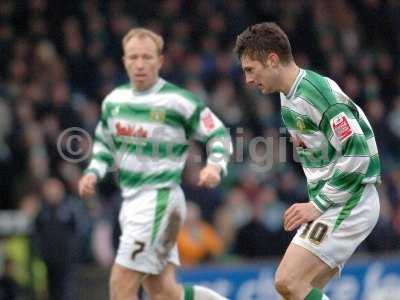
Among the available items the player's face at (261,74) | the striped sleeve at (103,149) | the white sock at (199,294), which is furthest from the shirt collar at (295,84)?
the striped sleeve at (103,149)

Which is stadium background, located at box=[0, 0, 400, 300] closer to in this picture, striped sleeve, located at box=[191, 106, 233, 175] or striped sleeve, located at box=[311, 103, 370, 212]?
striped sleeve, located at box=[191, 106, 233, 175]

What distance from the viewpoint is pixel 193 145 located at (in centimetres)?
1309

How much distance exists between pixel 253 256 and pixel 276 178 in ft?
5.91

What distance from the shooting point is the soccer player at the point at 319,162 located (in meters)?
6.57

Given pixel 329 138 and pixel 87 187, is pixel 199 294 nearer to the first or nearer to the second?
pixel 87 187

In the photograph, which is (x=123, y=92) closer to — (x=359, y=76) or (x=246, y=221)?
(x=246, y=221)

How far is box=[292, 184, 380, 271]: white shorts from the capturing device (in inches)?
263

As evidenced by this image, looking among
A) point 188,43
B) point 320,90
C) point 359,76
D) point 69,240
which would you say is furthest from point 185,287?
point 359,76

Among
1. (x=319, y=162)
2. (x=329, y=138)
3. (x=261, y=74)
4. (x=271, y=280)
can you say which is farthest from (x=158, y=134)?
(x=271, y=280)

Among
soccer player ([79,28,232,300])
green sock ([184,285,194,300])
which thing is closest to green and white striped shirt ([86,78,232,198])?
soccer player ([79,28,232,300])

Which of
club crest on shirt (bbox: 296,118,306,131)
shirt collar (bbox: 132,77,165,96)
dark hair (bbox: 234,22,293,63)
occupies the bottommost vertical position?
club crest on shirt (bbox: 296,118,306,131)

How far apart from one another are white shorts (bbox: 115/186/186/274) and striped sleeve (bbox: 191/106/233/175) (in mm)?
419

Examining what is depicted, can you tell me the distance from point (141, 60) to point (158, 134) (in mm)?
556

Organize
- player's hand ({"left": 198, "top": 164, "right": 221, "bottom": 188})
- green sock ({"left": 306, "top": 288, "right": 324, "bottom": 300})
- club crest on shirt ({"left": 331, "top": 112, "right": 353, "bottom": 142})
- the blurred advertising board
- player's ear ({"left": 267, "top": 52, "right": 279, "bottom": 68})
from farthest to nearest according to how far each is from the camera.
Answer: the blurred advertising board, player's hand ({"left": 198, "top": 164, "right": 221, "bottom": 188}), player's ear ({"left": 267, "top": 52, "right": 279, "bottom": 68}), green sock ({"left": 306, "top": 288, "right": 324, "bottom": 300}), club crest on shirt ({"left": 331, "top": 112, "right": 353, "bottom": 142})
